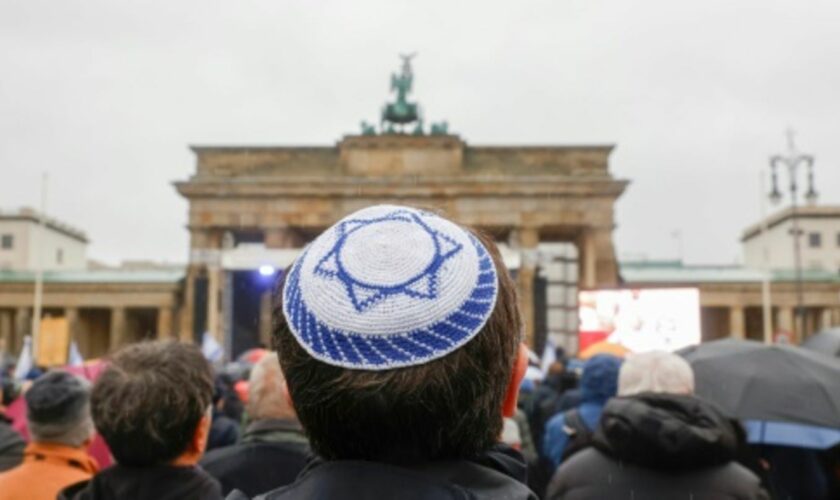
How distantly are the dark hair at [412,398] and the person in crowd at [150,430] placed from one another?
156cm

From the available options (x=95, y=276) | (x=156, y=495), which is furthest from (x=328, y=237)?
(x=95, y=276)

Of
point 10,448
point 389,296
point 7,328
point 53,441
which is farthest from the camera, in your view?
point 7,328

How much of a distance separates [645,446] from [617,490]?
18 centimetres

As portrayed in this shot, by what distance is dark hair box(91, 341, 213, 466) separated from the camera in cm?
291

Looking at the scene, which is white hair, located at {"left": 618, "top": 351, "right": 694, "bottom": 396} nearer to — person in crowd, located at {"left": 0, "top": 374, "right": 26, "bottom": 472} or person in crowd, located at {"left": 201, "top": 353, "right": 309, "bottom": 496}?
person in crowd, located at {"left": 201, "top": 353, "right": 309, "bottom": 496}

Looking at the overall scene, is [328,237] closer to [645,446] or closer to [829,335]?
[645,446]

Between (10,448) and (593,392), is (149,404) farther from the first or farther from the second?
(593,392)

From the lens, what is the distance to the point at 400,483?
1.36 meters

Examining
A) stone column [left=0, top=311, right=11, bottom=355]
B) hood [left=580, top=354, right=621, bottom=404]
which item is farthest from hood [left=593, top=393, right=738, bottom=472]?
stone column [left=0, top=311, right=11, bottom=355]

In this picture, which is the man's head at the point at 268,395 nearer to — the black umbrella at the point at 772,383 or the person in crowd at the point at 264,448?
the person in crowd at the point at 264,448

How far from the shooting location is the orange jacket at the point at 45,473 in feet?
10.3

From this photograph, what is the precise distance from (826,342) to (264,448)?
13.9 feet

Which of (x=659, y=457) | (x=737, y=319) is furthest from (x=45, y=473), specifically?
(x=737, y=319)

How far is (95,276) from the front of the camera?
187 feet
